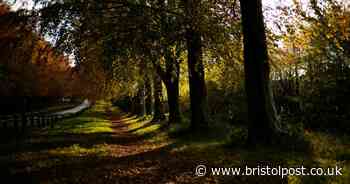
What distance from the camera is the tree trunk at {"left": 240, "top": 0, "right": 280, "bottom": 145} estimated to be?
11891 millimetres

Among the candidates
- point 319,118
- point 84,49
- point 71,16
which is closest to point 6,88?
point 84,49

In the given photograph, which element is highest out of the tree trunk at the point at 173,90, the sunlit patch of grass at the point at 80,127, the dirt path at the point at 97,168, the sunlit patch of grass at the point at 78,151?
the tree trunk at the point at 173,90

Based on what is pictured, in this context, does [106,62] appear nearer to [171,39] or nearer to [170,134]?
[171,39]

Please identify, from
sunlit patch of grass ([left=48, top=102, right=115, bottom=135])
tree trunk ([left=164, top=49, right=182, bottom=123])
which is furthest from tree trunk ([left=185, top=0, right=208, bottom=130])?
sunlit patch of grass ([left=48, top=102, right=115, bottom=135])

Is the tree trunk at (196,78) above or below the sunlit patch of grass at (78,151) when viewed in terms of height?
above

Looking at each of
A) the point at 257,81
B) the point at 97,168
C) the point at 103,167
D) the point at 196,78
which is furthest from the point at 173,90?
the point at 97,168

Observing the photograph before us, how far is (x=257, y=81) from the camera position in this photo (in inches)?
472

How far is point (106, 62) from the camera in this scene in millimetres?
18141

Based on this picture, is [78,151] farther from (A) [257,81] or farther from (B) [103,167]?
(A) [257,81]

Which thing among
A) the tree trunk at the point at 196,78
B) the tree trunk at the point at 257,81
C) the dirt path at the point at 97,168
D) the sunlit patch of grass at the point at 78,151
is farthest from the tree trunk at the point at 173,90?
the tree trunk at the point at 257,81

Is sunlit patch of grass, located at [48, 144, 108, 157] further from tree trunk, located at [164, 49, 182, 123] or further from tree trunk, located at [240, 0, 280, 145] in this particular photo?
tree trunk, located at [164, 49, 182, 123]

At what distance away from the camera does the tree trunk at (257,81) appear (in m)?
11.9

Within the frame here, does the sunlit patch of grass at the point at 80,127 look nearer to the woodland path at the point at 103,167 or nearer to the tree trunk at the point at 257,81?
the woodland path at the point at 103,167

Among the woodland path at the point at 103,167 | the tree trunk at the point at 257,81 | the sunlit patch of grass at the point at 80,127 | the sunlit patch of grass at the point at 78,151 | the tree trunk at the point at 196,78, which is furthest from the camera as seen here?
the sunlit patch of grass at the point at 80,127
